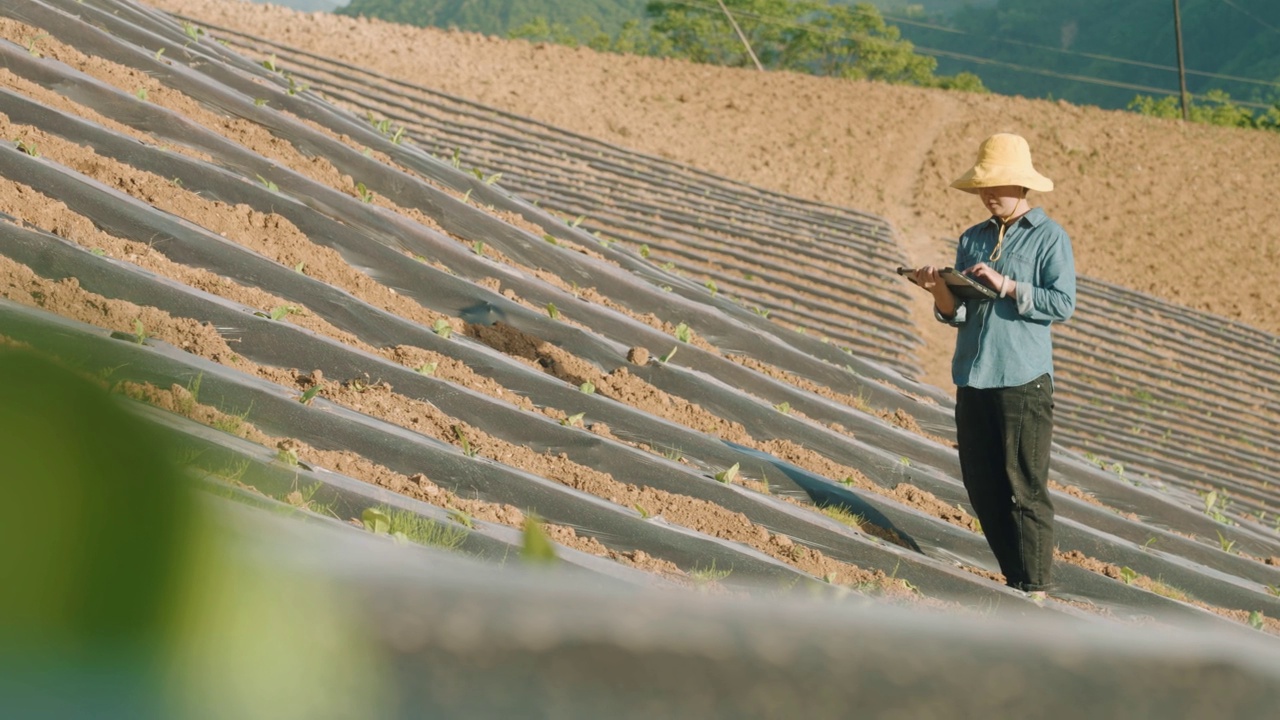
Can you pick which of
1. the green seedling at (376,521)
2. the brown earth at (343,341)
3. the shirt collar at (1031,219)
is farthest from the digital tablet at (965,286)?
the green seedling at (376,521)

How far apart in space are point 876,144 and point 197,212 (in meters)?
17.3

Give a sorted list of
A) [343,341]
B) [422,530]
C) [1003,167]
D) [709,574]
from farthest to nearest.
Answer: [1003,167], [343,341], [709,574], [422,530]

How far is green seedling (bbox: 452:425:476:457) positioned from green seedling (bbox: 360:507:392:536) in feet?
2.22

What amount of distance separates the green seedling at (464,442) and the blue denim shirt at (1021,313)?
176cm

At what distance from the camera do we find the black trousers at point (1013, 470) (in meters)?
4.14

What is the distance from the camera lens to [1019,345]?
414cm

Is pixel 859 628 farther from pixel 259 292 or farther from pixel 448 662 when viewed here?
pixel 259 292

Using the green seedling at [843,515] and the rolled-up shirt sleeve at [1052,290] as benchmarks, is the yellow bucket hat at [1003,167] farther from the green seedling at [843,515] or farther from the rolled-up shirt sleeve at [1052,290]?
the green seedling at [843,515]

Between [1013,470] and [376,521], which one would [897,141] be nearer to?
[1013,470]

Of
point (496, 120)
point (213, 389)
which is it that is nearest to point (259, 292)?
point (213, 389)

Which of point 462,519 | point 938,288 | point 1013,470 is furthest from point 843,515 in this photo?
point 462,519

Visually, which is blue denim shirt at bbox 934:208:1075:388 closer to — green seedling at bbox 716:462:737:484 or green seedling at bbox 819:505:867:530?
green seedling at bbox 819:505:867:530

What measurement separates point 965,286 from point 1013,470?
696mm

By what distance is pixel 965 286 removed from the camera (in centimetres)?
409
